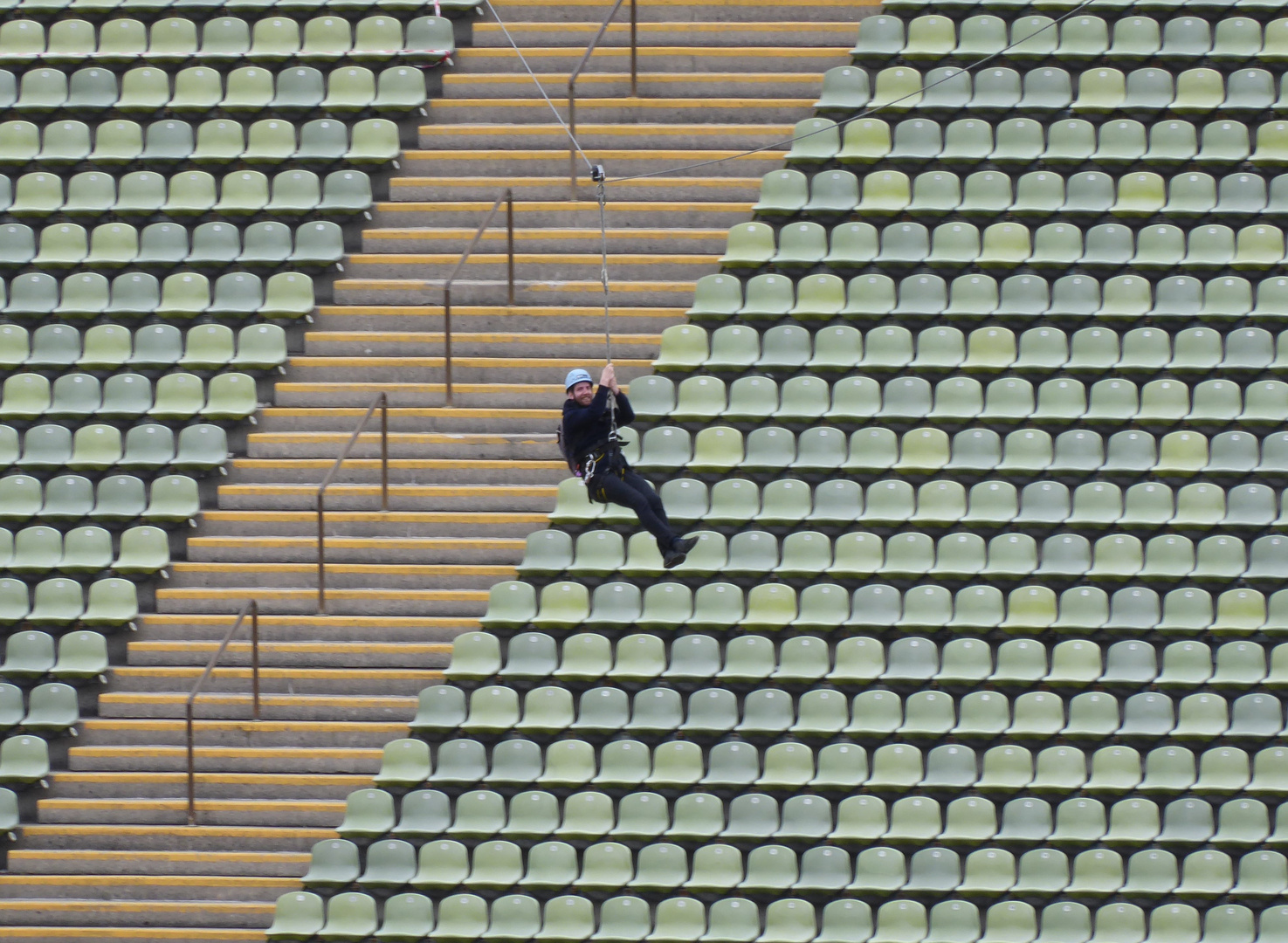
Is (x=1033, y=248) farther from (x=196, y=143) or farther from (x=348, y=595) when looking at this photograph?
(x=196, y=143)

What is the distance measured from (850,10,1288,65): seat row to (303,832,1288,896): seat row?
5110 millimetres

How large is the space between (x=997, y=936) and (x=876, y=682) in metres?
1.47

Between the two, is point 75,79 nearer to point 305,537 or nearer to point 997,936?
point 305,537

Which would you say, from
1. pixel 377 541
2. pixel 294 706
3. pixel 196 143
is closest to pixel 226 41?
pixel 196 143

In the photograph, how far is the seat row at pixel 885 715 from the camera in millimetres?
10555

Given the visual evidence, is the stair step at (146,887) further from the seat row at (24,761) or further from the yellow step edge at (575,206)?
the yellow step edge at (575,206)

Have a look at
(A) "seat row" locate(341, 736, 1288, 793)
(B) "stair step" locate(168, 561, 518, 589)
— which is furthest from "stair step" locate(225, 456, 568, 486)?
(A) "seat row" locate(341, 736, 1288, 793)

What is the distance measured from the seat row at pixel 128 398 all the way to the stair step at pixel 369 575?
3.37ft

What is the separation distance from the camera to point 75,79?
13336mm

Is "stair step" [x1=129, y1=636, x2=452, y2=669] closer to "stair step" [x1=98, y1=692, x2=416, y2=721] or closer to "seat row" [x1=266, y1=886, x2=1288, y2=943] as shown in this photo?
"stair step" [x1=98, y1=692, x2=416, y2=721]

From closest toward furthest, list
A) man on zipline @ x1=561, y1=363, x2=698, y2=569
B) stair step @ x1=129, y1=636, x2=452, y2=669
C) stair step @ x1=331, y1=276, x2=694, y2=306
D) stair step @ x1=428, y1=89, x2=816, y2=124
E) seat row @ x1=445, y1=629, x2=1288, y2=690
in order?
man on zipline @ x1=561, y1=363, x2=698, y2=569
seat row @ x1=445, y1=629, x2=1288, y2=690
stair step @ x1=129, y1=636, x2=452, y2=669
stair step @ x1=331, y1=276, x2=694, y2=306
stair step @ x1=428, y1=89, x2=816, y2=124

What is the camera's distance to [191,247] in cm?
1273

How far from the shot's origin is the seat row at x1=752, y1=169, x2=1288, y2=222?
39.6ft

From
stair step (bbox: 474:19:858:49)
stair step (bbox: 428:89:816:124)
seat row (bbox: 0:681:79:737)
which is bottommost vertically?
seat row (bbox: 0:681:79:737)
